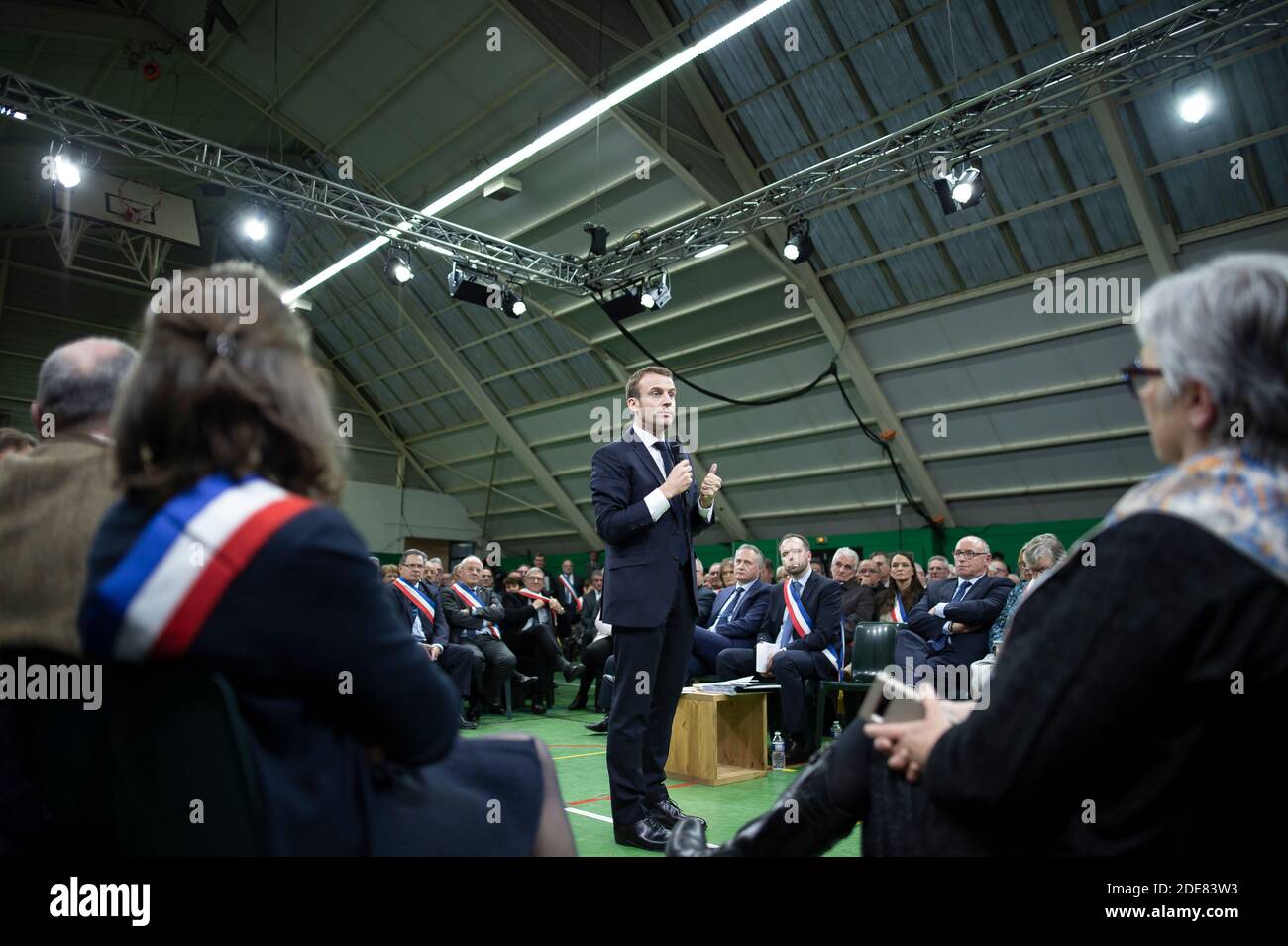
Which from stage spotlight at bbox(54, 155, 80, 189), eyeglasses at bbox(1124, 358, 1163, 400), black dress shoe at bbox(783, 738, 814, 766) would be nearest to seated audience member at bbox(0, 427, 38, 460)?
eyeglasses at bbox(1124, 358, 1163, 400)

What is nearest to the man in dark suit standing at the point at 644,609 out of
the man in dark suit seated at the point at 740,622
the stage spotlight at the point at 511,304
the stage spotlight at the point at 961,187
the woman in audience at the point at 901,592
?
the man in dark suit seated at the point at 740,622

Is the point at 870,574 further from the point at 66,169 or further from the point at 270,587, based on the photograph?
the point at 66,169

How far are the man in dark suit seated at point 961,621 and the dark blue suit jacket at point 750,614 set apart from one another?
1.09 metres

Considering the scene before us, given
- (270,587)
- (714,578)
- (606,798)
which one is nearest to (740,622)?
(606,798)

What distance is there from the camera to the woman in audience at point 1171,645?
0.89 meters

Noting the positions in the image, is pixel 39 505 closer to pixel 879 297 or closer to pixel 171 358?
pixel 171 358

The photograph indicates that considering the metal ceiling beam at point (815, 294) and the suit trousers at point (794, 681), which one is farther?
the metal ceiling beam at point (815, 294)

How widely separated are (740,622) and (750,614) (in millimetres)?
92

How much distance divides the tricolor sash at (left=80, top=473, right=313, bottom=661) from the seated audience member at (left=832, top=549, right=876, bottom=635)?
5.72 m

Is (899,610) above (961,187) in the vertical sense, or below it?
below

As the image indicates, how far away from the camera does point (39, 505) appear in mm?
1247

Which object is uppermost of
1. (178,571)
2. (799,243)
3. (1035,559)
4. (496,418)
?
(799,243)

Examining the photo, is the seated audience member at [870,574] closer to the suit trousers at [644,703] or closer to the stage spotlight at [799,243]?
the stage spotlight at [799,243]

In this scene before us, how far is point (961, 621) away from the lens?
16.2ft
